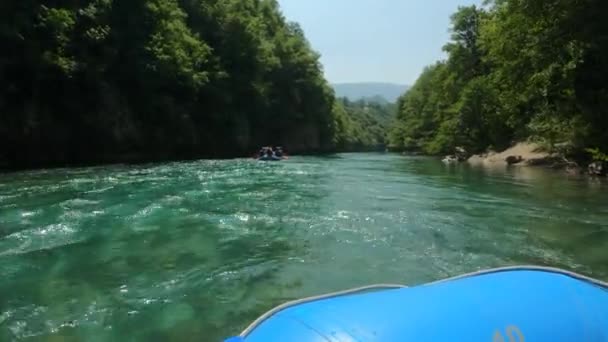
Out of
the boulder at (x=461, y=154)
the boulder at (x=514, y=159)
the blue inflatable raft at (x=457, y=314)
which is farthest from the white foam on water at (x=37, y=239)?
the boulder at (x=461, y=154)

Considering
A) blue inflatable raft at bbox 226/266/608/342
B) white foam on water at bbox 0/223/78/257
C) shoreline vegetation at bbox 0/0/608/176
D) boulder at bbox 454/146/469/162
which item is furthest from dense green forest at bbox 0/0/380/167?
blue inflatable raft at bbox 226/266/608/342

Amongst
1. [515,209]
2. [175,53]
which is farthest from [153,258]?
[175,53]

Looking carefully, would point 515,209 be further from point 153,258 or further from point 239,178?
point 239,178

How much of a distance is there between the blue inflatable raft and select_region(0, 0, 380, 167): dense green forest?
24.4 m

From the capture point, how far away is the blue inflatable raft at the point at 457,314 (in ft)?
7.27

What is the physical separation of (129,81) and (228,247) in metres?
27.0

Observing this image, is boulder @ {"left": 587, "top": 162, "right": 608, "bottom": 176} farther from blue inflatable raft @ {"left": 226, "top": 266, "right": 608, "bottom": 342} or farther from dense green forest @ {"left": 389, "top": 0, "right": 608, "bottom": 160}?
blue inflatable raft @ {"left": 226, "top": 266, "right": 608, "bottom": 342}

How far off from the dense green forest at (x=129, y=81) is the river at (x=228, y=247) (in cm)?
1170

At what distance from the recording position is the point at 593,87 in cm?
1895

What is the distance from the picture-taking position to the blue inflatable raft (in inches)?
87.2

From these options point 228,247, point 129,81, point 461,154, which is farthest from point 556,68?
point 129,81

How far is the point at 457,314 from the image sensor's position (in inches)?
91.2

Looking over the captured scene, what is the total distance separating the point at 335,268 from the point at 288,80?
54.1 metres

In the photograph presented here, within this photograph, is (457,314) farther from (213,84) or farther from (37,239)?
(213,84)
